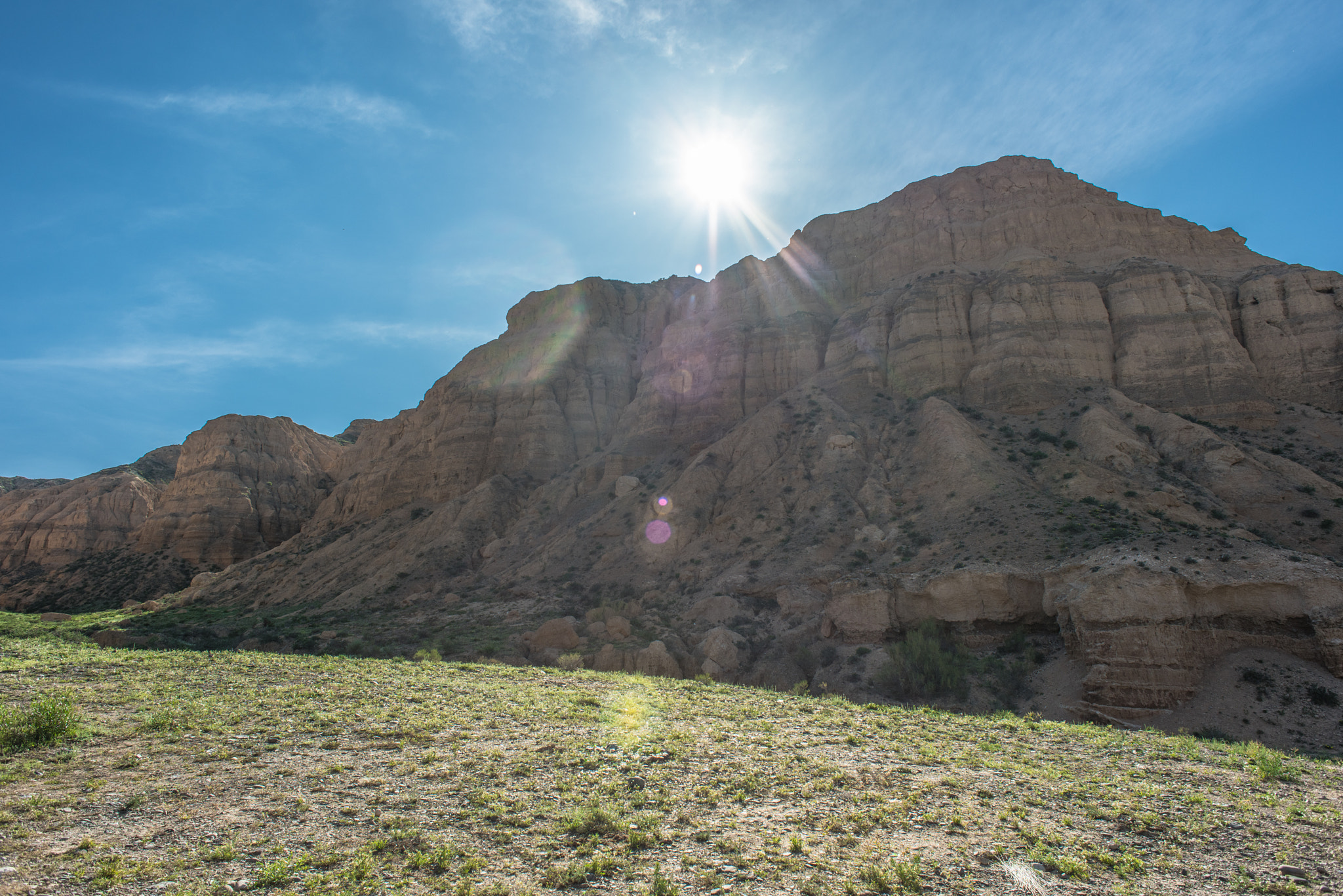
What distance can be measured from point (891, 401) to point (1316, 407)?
23.7 m

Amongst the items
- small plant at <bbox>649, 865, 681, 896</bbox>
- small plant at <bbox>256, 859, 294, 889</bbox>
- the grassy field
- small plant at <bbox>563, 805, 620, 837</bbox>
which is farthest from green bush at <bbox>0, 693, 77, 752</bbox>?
small plant at <bbox>649, 865, 681, 896</bbox>

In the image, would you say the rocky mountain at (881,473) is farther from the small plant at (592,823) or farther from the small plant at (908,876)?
the small plant at (592,823)

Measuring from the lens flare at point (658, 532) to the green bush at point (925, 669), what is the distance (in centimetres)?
1750

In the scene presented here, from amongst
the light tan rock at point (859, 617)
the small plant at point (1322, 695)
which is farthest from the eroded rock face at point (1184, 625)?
the light tan rock at point (859, 617)

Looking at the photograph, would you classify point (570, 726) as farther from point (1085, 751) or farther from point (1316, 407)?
point (1316, 407)

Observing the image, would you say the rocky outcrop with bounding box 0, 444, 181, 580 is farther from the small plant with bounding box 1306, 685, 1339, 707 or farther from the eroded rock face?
the small plant with bounding box 1306, 685, 1339, 707

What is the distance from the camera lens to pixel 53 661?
21.5 m

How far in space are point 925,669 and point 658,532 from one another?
2024 cm

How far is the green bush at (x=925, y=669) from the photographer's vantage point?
25.6m

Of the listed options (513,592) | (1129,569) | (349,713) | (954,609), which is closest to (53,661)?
(349,713)

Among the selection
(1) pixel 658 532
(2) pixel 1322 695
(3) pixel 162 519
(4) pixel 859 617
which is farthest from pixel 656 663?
(3) pixel 162 519

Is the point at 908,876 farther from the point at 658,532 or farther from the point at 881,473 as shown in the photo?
the point at 658,532

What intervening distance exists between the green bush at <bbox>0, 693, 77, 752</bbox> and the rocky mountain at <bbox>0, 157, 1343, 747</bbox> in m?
20.7

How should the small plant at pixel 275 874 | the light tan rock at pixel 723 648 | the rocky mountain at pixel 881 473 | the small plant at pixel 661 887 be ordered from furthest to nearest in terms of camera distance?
1. the light tan rock at pixel 723 648
2. the rocky mountain at pixel 881 473
3. the small plant at pixel 661 887
4. the small plant at pixel 275 874
